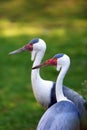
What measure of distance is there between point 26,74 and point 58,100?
11.6 ft

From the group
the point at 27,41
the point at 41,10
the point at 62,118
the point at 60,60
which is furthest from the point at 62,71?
the point at 41,10

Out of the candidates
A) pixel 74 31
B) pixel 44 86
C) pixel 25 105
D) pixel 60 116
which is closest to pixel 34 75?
pixel 44 86

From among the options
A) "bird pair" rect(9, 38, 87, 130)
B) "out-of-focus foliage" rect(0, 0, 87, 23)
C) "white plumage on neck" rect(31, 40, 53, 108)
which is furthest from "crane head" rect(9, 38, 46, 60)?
"out-of-focus foliage" rect(0, 0, 87, 23)

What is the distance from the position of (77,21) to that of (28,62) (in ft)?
10.7

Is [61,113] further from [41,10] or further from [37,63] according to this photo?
[41,10]

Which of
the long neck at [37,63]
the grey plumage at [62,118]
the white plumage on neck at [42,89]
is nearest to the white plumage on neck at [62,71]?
the grey plumage at [62,118]

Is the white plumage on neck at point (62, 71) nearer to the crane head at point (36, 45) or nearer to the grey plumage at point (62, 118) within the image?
the grey plumage at point (62, 118)

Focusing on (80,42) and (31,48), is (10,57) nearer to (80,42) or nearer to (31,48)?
(80,42)

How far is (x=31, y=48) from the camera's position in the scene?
22.2 ft

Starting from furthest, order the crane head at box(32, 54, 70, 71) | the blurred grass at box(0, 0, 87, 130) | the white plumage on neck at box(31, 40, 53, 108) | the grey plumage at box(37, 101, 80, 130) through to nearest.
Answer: the blurred grass at box(0, 0, 87, 130) → the white plumage on neck at box(31, 40, 53, 108) → the crane head at box(32, 54, 70, 71) → the grey plumage at box(37, 101, 80, 130)

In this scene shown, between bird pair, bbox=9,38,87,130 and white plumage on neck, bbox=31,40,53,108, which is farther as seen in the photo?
white plumage on neck, bbox=31,40,53,108

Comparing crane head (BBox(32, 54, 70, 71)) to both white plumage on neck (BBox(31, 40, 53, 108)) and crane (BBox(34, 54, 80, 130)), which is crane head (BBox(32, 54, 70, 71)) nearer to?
crane (BBox(34, 54, 80, 130))

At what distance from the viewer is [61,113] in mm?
5879

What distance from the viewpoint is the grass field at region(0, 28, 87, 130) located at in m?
7.89
